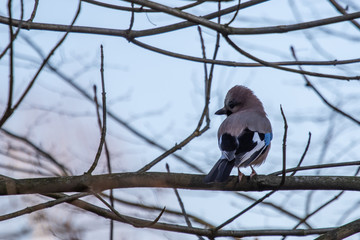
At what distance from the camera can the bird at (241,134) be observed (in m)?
4.73

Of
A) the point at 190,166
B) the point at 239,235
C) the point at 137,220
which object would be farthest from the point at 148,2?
the point at 190,166

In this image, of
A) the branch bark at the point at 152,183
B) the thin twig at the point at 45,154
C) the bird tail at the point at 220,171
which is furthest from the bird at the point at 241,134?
the thin twig at the point at 45,154

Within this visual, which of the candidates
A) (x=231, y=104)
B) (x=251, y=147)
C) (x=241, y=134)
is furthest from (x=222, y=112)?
(x=251, y=147)

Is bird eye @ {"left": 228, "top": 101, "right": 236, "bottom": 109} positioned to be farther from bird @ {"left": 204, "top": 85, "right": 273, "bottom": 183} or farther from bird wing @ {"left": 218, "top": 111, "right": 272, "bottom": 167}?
bird wing @ {"left": 218, "top": 111, "right": 272, "bottom": 167}

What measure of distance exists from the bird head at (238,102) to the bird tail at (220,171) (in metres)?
1.87

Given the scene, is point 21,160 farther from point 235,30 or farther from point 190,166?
point 235,30

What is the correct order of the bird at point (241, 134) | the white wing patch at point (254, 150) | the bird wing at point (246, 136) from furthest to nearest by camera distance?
the bird wing at point (246, 136)
the white wing patch at point (254, 150)
the bird at point (241, 134)

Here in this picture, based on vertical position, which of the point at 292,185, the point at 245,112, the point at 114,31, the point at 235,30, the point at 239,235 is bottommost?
the point at 239,235

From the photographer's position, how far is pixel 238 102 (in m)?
6.60

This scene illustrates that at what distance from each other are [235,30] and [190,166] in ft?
9.07

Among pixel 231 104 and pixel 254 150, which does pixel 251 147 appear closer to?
pixel 254 150

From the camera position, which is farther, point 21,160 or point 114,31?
point 21,160

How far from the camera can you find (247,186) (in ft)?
13.2

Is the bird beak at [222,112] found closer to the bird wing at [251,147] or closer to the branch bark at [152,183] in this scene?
the bird wing at [251,147]
